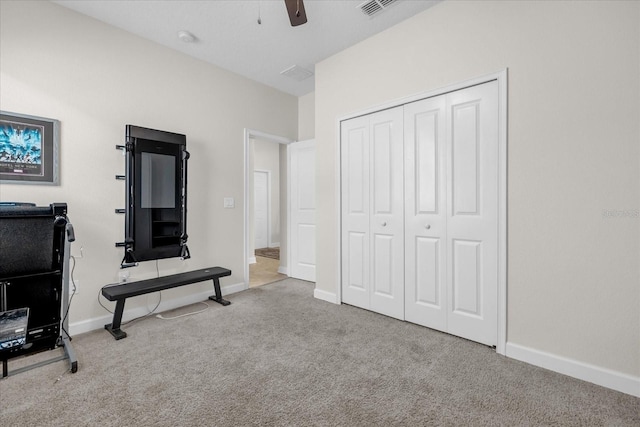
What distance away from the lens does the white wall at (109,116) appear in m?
2.36

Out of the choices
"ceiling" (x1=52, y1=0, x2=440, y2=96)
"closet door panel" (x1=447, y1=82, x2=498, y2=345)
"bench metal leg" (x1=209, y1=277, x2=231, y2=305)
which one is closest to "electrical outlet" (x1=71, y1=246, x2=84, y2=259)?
"bench metal leg" (x1=209, y1=277, x2=231, y2=305)

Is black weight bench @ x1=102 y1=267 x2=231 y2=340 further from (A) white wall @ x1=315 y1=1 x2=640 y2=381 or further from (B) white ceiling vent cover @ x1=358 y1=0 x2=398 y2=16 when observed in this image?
(B) white ceiling vent cover @ x1=358 y1=0 x2=398 y2=16

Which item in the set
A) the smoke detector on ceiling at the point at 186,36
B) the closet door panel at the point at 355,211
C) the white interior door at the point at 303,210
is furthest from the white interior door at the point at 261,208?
the closet door panel at the point at 355,211

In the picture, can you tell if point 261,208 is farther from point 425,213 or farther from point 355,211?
point 425,213

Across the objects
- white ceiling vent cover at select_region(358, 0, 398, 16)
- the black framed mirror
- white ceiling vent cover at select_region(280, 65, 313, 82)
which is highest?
white ceiling vent cover at select_region(280, 65, 313, 82)

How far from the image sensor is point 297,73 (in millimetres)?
3787

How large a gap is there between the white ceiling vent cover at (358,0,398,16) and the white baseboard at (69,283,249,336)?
332 centimetres

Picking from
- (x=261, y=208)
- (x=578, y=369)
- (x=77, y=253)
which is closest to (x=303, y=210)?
(x=77, y=253)

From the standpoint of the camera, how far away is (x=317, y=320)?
2.85m

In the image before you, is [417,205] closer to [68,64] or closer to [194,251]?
[194,251]

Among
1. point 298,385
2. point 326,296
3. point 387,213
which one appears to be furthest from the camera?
point 326,296

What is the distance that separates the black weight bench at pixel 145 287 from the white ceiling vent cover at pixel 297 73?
102 inches

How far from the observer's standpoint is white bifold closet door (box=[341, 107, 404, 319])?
283 cm

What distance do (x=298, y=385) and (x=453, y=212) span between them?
1.76 meters
